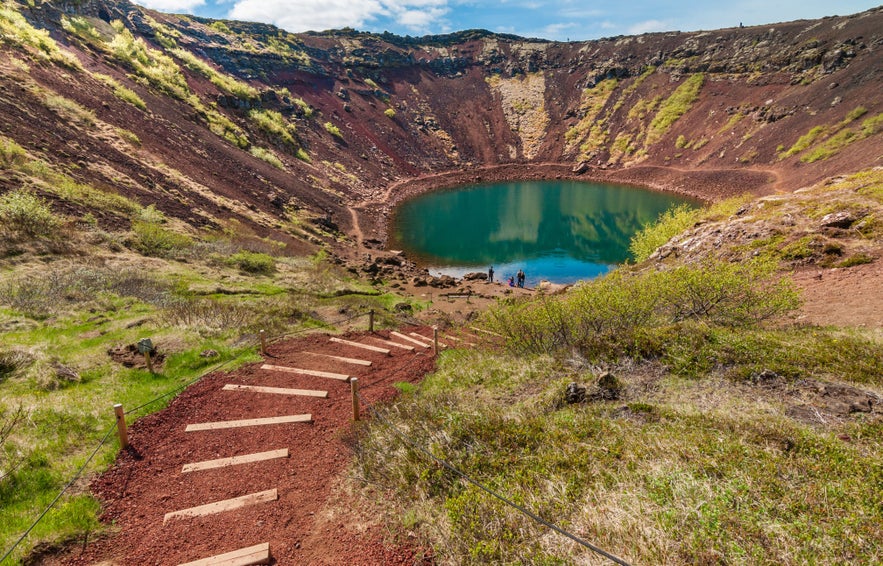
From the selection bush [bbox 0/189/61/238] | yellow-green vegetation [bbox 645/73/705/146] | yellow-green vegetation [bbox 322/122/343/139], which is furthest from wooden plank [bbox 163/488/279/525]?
yellow-green vegetation [bbox 645/73/705/146]

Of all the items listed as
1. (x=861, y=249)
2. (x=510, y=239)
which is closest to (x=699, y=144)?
(x=510, y=239)

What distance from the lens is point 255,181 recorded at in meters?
44.1

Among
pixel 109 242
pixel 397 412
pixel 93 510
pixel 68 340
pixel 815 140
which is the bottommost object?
pixel 93 510

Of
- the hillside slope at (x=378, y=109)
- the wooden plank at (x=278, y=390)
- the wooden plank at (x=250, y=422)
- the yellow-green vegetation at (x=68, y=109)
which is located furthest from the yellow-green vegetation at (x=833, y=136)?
the yellow-green vegetation at (x=68, y=109)

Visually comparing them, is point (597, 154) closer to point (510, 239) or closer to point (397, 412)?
point (510, 239)

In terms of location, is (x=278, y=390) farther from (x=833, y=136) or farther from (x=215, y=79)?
(x=833, y=136)

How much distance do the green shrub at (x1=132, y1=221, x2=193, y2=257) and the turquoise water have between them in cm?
2168

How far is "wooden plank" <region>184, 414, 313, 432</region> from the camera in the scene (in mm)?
9055

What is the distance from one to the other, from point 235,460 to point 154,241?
2097cm

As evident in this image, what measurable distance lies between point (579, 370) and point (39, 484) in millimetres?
11421

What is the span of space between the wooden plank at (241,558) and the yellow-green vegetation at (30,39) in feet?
171

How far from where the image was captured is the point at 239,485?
736cm

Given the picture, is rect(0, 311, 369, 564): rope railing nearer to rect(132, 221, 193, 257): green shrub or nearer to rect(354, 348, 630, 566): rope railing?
rect(354, 348, 630, 566): rope railing

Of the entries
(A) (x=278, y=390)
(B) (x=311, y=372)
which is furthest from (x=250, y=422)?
(B) (x=311, y=372)
